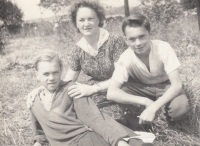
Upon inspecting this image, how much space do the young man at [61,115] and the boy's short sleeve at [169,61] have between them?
1.08ft

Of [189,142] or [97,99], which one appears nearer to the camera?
[189,142]

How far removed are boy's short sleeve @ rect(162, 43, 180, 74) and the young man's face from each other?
89 millimetres

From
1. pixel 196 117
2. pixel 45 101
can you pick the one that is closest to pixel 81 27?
pixel 45 101

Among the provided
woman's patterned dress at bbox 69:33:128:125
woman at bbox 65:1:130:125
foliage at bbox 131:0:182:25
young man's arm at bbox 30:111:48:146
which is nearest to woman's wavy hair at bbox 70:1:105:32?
woman at bbox 65:1:130:125

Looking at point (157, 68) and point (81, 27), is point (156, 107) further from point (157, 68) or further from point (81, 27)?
point (81, 27)

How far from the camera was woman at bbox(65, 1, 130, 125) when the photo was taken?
128cm

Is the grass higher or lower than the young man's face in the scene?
lower

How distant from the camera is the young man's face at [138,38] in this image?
3.73ft

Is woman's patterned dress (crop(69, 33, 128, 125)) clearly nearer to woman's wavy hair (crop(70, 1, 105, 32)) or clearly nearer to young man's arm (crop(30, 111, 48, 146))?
woman's wavy hair (crop(70, 1, 105, 32))

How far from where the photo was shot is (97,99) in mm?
1303

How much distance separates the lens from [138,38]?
1.14m

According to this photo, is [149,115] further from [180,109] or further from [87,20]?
[87,20]

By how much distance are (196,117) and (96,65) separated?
545 mm

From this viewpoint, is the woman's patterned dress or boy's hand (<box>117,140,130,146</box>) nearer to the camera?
boy's hand (<box>117,140,130,146</box>)
